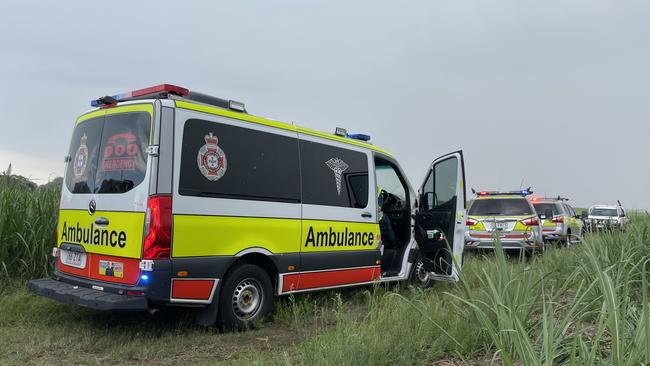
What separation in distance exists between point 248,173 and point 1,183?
Result: 4492 mm

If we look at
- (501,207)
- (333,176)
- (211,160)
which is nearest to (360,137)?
(333,176)

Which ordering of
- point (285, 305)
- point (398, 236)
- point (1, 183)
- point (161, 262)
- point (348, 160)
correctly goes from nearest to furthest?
1. point (161, 262)
2. point (285, 305)
3. point (348, 160)
4. point (1, 183)
5. point (398, 236)

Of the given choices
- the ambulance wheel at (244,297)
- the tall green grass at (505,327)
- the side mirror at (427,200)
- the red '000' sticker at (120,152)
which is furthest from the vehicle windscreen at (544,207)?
the red '000' sticker at (120,152)

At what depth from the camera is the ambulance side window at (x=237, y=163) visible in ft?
15.9

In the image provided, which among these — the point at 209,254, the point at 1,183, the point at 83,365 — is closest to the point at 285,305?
the point at 209,254

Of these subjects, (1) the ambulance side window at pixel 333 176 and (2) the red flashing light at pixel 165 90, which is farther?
(1) the ambulance side window at pixel 333 176

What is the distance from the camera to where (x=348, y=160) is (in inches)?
270

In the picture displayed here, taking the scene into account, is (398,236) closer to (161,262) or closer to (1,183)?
(161,262)

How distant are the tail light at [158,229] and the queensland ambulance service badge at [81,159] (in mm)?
1401

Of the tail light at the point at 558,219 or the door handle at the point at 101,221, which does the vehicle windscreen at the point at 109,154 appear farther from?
the tail light at the point at 558,219

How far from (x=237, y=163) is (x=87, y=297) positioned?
195cm

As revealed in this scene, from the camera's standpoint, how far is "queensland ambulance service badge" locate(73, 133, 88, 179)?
17.7 feet

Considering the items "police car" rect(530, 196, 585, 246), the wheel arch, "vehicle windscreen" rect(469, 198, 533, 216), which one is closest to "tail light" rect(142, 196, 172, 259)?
the wheel arch

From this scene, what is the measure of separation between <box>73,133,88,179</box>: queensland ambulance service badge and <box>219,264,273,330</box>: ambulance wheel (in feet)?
6.70
